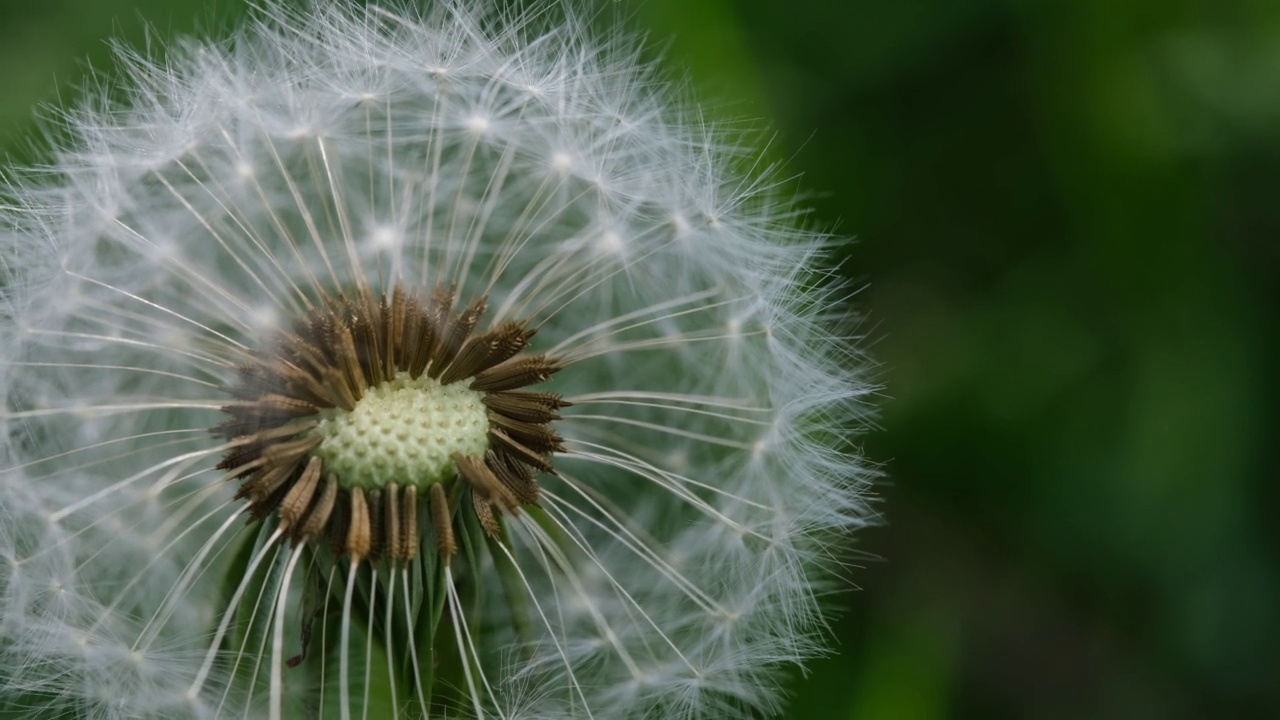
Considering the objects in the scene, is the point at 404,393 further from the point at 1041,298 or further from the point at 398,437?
the point at 1041,298

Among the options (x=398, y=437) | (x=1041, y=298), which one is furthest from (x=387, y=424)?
(x=1041, y=298)

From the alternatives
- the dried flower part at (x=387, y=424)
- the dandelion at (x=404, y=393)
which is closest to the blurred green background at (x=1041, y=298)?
the dandelion at (x=404, y=393)

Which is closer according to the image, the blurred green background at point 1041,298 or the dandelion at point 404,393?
the dandelion at point 404,393

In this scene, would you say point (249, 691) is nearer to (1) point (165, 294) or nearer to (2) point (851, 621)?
(1) point (165, 294)

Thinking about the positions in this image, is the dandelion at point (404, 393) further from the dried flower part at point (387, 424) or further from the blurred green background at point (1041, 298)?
the blurred green background at point (1041, 298)

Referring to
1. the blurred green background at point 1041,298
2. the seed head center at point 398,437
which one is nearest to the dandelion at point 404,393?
the seed head center at point 398,437

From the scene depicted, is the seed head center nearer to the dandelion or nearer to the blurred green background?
the dandelion

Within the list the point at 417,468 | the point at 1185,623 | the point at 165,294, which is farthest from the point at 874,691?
the point at 165,294
